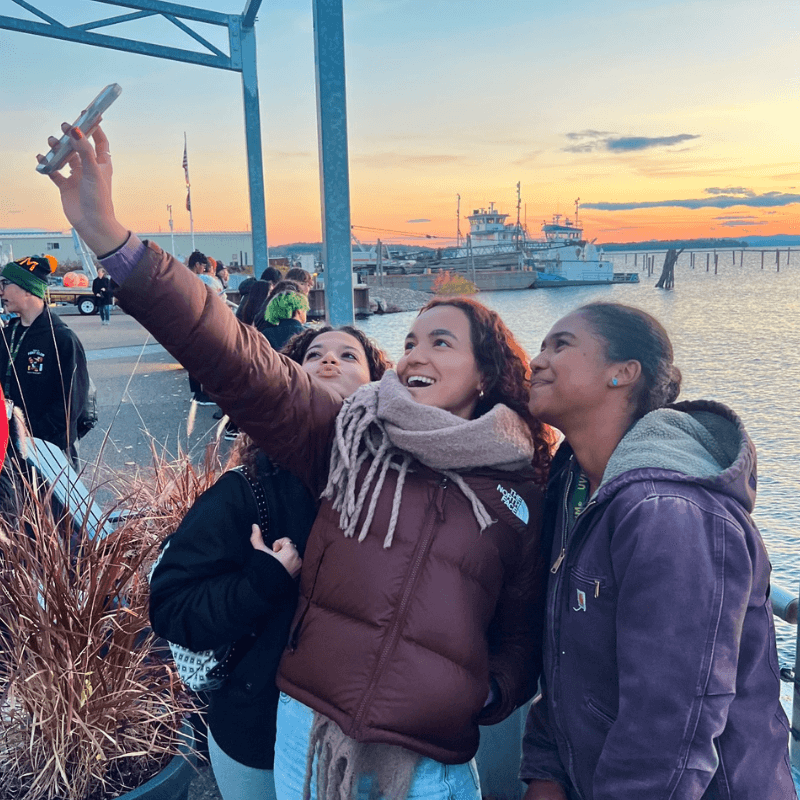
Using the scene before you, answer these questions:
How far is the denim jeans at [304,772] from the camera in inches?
63.9

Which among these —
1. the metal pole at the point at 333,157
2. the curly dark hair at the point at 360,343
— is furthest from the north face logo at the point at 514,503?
the metal pole at the point at 333,157

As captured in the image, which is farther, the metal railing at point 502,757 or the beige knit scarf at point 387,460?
the metal railing at point 502,757

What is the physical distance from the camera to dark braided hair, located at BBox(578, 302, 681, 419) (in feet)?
5.65

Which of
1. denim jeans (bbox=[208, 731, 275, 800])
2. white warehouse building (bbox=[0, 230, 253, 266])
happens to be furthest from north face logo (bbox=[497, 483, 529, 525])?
white warehouse building (bbox=[0, 230, 253, 266])

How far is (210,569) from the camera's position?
1.78 meters

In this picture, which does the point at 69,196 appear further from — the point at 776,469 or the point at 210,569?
the point at 776,469

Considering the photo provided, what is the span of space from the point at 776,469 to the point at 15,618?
11721 millimetres

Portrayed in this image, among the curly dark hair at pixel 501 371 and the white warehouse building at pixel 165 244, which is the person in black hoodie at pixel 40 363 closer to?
the curly dark hair at pixel 501 371

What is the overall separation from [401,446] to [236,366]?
1.31 ft

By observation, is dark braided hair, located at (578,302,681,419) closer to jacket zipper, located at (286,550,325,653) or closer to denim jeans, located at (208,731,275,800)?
jacket zipper, located at (286,550,325,653)

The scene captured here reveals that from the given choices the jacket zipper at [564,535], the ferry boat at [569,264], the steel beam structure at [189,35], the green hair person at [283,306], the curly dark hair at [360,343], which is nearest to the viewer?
the jacket zipper at [564,535]

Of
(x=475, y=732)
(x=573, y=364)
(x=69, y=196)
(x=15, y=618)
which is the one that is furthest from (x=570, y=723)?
(x=15, y=618)

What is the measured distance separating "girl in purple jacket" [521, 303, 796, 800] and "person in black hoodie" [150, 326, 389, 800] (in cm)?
62

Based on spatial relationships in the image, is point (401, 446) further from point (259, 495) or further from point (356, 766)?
point (356, 766)
